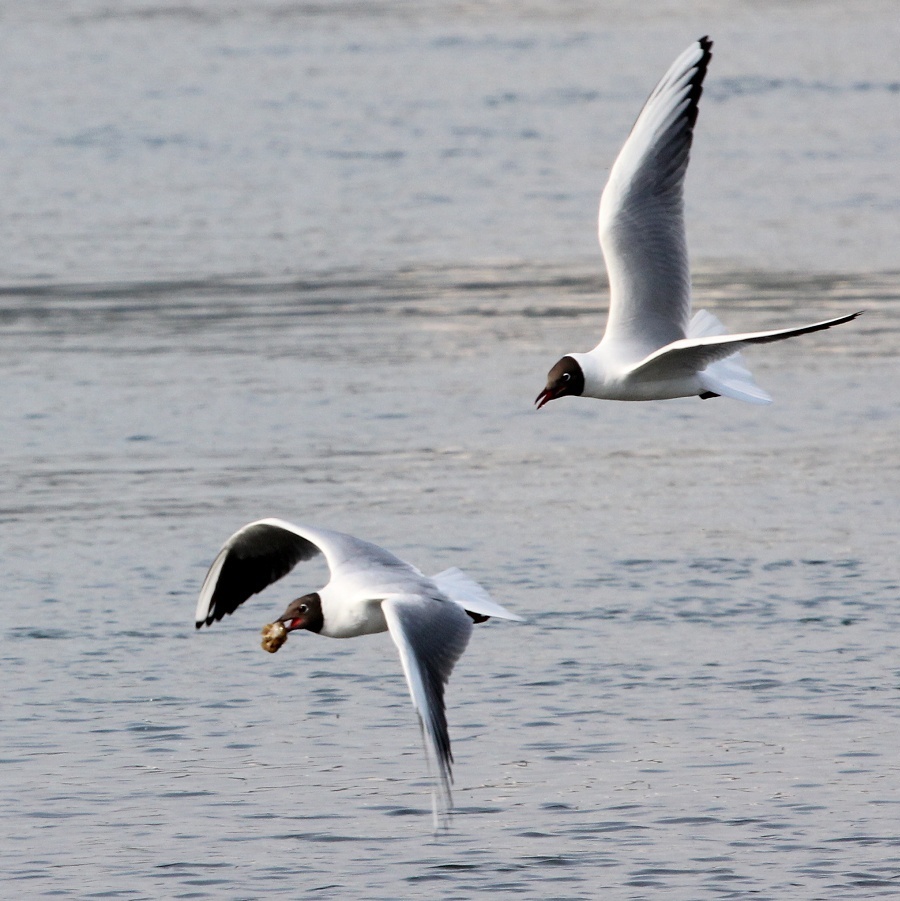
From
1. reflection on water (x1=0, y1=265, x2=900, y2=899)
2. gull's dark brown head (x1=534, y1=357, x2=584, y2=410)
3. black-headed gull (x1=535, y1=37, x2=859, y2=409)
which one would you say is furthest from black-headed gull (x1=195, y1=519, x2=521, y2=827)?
black-headed gull (x1=535, y1=37, x2=859, y2=409)

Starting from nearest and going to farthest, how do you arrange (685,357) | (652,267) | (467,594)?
1. (467,594)
2. (685,357)
3. (652,267)

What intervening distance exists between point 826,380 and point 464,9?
126 feet

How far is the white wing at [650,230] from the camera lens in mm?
10719

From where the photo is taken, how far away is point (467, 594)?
9172mm

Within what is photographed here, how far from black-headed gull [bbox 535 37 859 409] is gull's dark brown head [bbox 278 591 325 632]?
1600mm

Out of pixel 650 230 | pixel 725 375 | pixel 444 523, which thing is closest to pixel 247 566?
pixel 725 375

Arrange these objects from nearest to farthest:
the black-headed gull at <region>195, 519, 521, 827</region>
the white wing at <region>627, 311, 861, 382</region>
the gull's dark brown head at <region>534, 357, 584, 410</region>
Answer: the black-headed gull at <region>195, 519, 521, 827</region> → the white wing at <region>627, 311, 861, 382</region> → the gull's dark brown head at <region>534, 357, 584, 410</region>

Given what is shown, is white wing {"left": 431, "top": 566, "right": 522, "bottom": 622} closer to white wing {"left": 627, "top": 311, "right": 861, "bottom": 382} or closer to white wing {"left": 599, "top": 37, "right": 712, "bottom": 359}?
white wing {"left": 627, "top": 311, "right": 861, "bottom": 382}

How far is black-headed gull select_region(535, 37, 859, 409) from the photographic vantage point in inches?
403

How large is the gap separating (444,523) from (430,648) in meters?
5.22

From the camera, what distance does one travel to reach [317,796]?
9.67 m

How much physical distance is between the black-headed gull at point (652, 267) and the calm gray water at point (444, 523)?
61.3 inches

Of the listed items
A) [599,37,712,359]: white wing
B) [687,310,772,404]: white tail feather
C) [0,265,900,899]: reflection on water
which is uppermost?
[599,37,712,359]: white wing

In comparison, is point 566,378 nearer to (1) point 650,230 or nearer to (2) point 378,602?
(1) point 650,230
